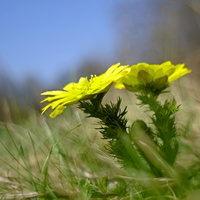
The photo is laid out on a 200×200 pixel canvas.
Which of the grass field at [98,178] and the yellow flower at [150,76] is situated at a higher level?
the yellow flower at [150,76]

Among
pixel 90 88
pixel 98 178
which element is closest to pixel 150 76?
pixel 90 88

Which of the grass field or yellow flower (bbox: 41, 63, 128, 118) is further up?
yellow flower (bbox: 41, 63, 128, 118)

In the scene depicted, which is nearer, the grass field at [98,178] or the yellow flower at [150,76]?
the grass field at [98,178]

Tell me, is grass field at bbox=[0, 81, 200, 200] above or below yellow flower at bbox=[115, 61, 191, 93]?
below

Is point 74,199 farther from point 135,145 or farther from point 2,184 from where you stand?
point 2,184

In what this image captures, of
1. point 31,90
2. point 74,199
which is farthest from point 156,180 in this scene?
point 31,90

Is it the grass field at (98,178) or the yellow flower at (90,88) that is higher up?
the yellow flower at (90,88)

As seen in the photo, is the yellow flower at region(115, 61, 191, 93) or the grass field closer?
the grass field

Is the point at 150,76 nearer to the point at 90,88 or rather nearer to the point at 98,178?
the point at 90,88
